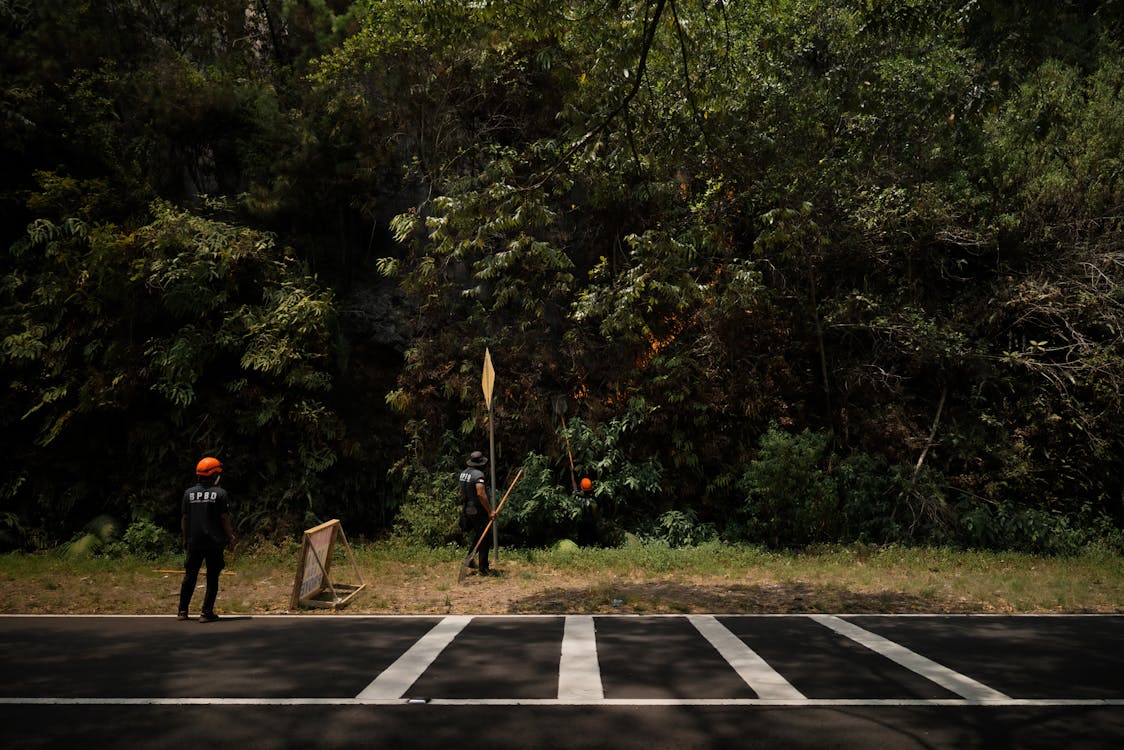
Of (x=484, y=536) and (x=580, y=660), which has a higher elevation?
(x=484, y=536)

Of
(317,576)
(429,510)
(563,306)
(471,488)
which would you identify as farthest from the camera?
(563,306)

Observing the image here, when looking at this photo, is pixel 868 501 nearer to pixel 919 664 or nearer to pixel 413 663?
pixel 919 664

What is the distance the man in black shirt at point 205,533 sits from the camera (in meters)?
8.62

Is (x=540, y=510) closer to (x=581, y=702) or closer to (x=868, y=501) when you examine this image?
(x=868, y=501)

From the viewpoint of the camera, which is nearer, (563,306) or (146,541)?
(146,541)

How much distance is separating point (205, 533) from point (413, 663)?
359cm

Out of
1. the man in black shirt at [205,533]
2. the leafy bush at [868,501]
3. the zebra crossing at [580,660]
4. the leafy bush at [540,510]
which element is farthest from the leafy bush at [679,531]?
the man in black shirt at [205,533]

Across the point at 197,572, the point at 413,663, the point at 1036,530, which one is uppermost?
the point at 197,572

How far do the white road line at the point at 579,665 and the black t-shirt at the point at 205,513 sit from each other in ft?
13.6

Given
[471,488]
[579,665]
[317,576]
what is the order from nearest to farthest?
[579,665] → [317,576] → [471,488]

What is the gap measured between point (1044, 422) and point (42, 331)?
61.1 feet

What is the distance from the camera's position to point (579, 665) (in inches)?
251

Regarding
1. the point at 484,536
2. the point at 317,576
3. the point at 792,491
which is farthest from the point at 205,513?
the point at 792,491

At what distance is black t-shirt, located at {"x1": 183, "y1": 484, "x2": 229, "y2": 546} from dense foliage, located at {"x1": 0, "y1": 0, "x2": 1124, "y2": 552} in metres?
5.53
